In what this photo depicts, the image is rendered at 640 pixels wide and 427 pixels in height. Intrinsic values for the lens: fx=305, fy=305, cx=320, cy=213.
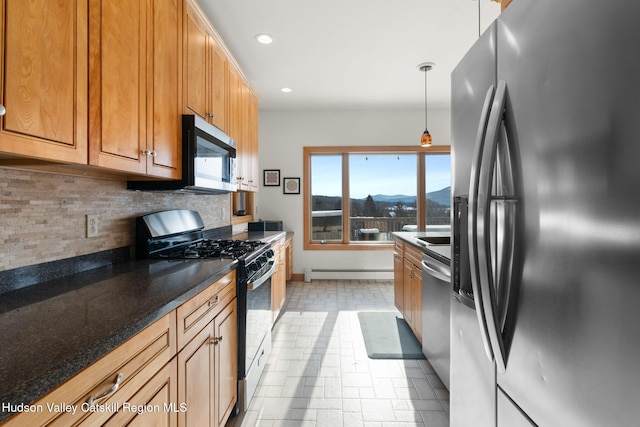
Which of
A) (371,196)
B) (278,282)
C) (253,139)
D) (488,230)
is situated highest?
(253,139)

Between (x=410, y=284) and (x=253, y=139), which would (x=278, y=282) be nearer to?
(x=410, y=284)

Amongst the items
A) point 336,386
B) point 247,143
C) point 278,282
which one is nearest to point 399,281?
point 278,282

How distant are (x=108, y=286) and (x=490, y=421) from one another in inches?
58.1

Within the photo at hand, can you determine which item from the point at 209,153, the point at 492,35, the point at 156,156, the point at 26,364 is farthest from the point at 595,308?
the point at 209,153

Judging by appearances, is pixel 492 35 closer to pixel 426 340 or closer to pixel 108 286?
pixel 108 286

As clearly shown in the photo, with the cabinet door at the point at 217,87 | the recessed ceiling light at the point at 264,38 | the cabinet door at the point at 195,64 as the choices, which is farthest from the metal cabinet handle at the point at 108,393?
the recessed ceiling light at the point at 264,38

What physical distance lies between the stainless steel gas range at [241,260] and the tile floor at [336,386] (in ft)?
0.52

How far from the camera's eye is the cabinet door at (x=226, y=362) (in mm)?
1503

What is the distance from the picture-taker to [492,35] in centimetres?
96

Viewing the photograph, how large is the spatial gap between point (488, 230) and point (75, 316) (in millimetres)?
1220

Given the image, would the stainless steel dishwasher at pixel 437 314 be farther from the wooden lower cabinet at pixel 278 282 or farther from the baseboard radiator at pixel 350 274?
the baseboard radiator at pixel 350 274

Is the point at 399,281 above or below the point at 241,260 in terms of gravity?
below

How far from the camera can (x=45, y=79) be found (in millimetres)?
950

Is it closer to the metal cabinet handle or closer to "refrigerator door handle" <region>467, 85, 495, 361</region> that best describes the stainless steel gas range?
the metal cabinet handle
